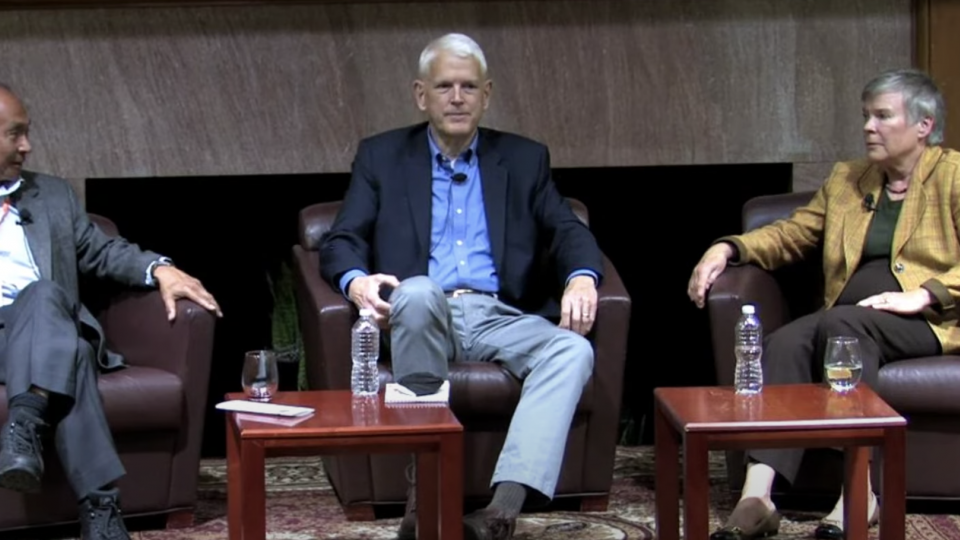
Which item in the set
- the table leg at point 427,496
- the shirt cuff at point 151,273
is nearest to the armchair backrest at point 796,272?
the table leg at point 427,496

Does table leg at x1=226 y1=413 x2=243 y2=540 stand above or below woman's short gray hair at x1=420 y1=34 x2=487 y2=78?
below

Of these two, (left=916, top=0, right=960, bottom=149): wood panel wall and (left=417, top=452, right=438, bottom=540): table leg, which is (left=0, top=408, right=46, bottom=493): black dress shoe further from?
(left=916, top=0, right=960, bottom=149): wood panel wall

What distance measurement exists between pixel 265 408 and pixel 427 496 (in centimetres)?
44

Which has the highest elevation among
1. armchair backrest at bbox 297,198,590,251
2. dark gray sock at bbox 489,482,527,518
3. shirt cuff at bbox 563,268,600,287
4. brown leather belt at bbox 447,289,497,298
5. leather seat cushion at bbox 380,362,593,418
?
armchair backrest at bbox 297,198,590,251

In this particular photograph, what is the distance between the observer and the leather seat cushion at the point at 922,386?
12.8ft

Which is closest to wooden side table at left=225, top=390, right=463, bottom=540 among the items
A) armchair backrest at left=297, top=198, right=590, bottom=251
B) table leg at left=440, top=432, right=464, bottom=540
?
table leg at left=440, top=432, right=464, bottom=540

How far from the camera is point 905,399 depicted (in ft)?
12.9

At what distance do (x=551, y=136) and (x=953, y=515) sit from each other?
1700 mm

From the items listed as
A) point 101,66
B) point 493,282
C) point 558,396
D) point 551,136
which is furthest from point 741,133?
point 101,66

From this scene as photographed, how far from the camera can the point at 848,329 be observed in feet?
13.0

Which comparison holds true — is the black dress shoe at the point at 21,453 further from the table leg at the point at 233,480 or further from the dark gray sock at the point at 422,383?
the dark gray sock at the point at 422,383

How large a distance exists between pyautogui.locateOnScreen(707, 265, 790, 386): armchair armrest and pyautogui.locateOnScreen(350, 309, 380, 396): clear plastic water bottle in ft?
2.88

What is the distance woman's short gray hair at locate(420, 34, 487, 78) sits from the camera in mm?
4250

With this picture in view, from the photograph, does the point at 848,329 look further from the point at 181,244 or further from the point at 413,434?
the point at 181,244
